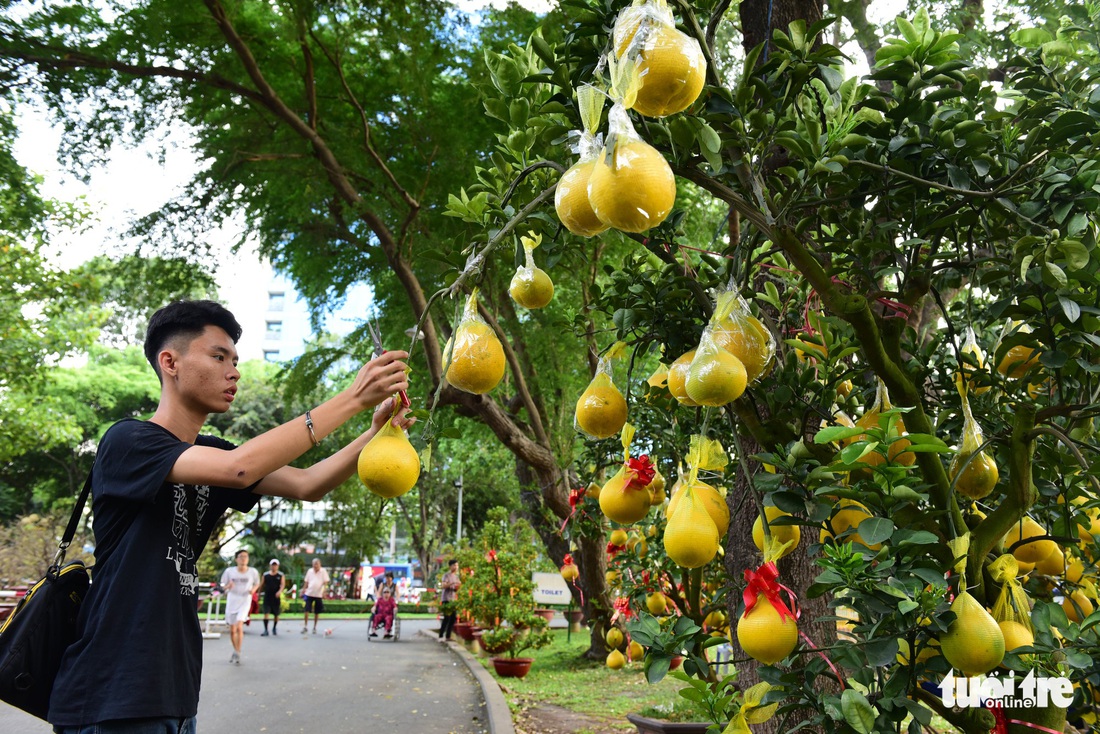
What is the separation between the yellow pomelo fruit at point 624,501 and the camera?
6.81ft

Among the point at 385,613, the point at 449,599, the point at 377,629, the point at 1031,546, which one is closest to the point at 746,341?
the point at 1031,546

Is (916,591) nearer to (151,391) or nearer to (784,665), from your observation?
(784,665)

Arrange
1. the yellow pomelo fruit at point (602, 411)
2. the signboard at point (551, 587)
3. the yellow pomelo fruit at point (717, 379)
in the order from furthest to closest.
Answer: the signboard at point (551, 587)
the yellow pomelo fruit at point (602, 411)
the yellow pomelo fruit at point (717, 379)

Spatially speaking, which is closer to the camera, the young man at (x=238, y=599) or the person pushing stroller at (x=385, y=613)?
the young man at (x=238, y=599)

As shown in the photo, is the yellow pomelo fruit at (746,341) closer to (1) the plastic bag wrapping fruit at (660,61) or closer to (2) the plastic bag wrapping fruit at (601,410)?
(2) the plastic bag wrapping fruit at (601,410)

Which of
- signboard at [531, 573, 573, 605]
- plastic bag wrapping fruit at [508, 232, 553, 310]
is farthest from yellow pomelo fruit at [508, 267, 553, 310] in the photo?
signboard at [531, 573, 573, 605]

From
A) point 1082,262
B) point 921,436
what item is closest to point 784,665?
point 921,436

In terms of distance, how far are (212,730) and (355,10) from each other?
6.55m

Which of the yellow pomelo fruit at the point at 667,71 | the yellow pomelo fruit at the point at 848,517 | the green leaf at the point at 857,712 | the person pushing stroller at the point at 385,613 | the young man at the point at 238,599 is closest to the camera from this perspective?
the yellow pomelo fruit at the point at 667,71

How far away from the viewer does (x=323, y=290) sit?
8711 mm

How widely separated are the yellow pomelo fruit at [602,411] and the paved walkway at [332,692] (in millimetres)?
6057

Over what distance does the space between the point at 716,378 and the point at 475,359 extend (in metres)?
0.51

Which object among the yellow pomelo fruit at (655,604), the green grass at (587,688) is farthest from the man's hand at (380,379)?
the green grass at (587,688)

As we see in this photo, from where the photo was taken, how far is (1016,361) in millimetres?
1948
